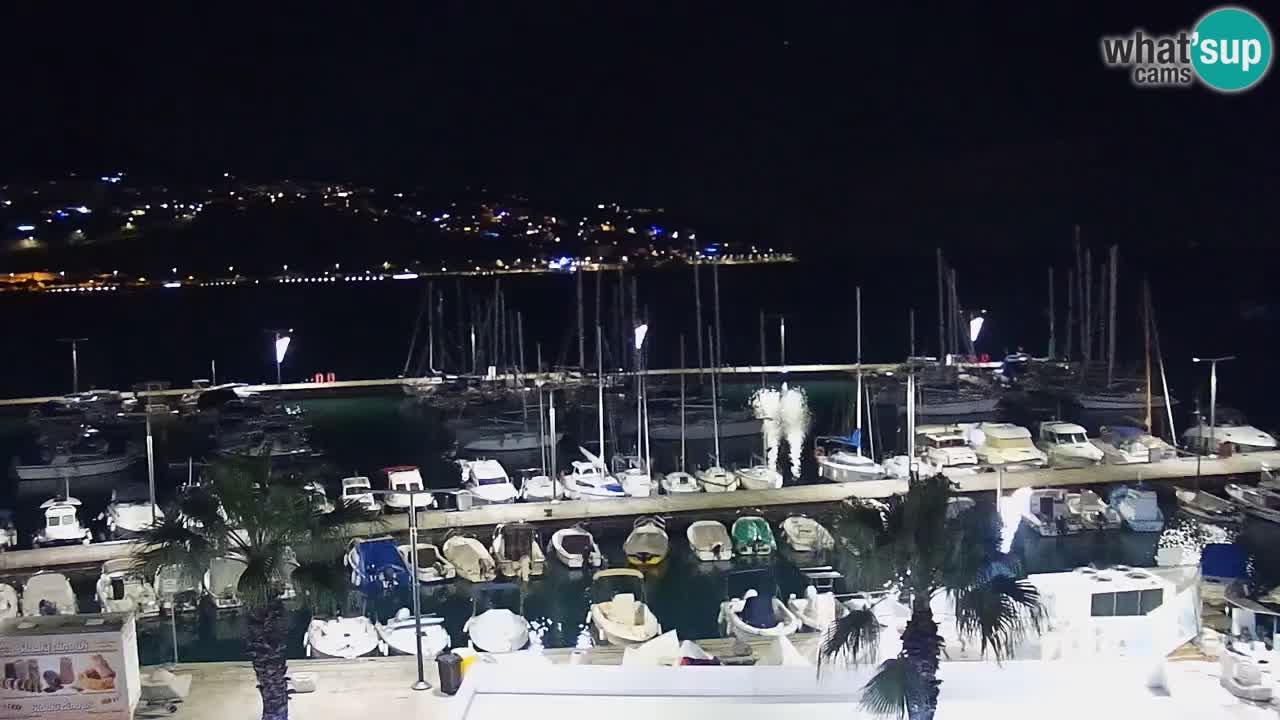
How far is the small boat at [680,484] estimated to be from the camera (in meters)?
24.1

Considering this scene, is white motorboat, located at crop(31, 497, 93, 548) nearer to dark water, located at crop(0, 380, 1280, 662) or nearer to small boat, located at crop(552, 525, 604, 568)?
dark water, located at crop(0, 380, 1280, 662)

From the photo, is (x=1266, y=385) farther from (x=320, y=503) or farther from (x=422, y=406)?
(x=320, y=503)

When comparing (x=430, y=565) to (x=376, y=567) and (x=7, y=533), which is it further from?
(x=7, y=533)

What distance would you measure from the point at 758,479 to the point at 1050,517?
6.15 meters

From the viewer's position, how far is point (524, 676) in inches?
320

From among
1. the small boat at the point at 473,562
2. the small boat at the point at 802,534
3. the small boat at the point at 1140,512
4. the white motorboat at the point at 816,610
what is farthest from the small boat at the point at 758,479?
the white motorboat at the point at 816,610

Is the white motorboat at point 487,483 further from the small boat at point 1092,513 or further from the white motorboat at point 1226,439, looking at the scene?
the white motorboat at point 1226,439

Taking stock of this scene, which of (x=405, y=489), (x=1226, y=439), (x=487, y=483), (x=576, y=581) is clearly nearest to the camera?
(x=576, y=581)

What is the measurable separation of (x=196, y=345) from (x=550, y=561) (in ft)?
195

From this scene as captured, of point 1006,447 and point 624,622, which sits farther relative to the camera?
point 1006,447

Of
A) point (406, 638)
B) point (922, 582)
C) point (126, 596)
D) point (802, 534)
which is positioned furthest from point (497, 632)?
point (922, 582)

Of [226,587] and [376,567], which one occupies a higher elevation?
[226,587]

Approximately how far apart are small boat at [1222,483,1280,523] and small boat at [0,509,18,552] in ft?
78.9

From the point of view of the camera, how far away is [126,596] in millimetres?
17703
